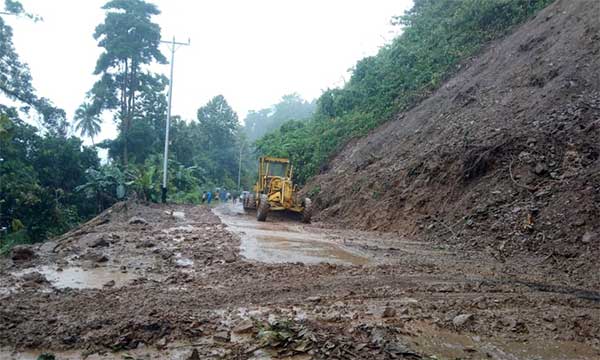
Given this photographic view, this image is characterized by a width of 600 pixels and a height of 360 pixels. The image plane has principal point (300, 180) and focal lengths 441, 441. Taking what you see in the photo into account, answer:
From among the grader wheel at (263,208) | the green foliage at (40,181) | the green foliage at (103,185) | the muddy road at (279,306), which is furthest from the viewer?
the green foliage at (103,185)

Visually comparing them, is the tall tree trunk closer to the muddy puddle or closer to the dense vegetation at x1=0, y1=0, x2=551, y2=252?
the dense vegetation at x1=0, y1=0, x2=551, y2=252

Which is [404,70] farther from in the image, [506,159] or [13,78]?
[13,78]

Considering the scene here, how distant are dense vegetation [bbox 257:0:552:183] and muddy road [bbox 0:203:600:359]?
14551 millimetres

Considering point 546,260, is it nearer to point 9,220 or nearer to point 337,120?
point 337,120

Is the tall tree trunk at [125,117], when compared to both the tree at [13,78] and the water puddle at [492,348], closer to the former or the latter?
the tree at [13,78]

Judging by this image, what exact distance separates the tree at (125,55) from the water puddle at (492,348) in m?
32.4

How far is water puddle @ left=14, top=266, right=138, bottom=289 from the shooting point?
5.14 m

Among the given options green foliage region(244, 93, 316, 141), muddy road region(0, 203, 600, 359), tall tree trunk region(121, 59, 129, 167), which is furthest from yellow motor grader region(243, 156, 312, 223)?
green foliage region(244, 93, 316, 141)

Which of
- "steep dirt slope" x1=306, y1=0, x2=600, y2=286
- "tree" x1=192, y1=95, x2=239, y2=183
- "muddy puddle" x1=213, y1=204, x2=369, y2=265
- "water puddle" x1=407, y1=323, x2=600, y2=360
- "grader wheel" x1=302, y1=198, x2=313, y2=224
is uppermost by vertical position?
"tree" x1=192, y1=95, x2=239, y2=183

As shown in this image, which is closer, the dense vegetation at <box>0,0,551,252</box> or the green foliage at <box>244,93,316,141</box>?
the dense vegetation at <box>0,0,551,252</box>

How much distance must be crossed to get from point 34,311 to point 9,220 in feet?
61.6

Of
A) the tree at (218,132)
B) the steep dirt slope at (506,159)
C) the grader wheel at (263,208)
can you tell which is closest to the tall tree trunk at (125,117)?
the tree at (218,132)

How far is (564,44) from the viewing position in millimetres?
13867

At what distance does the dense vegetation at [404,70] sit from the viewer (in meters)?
19.8
